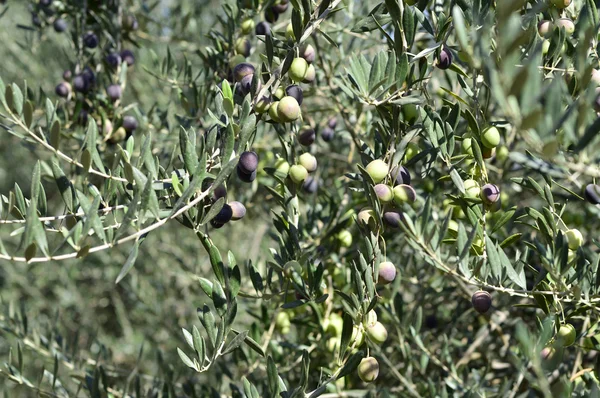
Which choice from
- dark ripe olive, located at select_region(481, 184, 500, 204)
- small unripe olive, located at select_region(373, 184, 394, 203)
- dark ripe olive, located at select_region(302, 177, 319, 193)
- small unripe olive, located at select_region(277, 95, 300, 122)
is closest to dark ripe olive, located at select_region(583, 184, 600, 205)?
dark ripe olive, located at select_region(481, 184, 500, 204)

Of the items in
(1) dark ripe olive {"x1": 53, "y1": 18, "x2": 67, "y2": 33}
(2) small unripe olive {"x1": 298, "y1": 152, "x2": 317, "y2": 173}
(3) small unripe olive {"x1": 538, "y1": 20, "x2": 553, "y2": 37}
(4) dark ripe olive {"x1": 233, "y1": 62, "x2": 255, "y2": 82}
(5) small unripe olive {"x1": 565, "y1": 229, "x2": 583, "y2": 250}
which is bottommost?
(5) small unripe olive {"x1": 565, "y1": 229, "x2": 583, "y2": 250}

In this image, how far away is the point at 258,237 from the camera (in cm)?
219

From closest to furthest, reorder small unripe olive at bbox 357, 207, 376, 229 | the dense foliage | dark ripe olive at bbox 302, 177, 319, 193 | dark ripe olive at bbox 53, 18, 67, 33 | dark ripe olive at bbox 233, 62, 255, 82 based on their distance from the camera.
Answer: the dense foliage
small unripe olive at bbox 357, 207, 376, 229
dark ripe olive at bbox 233, 62, 255, 82
dark ripe olive at bbox 302, 177, 319, 193
dark ripe olive at bbox 53, 18, 67, 33

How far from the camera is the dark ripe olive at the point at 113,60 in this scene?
43.5 inches

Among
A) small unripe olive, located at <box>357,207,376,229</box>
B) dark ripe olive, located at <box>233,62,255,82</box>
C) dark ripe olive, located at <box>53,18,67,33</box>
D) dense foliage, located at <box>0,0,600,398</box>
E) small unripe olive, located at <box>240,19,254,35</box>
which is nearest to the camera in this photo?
dense foliage, located at <box>0,0,600,398</box>

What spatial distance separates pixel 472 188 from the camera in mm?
660

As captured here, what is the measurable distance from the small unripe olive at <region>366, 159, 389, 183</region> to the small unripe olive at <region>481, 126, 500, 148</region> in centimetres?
11

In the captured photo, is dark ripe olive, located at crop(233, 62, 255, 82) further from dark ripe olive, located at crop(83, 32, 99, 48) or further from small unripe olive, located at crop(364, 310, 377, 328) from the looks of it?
dark ripe olive, located at crop(83, 32, 99, 48)

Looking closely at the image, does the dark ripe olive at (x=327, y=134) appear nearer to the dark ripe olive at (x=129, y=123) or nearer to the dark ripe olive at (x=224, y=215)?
the dark ripe olive at (x=129, y=123)

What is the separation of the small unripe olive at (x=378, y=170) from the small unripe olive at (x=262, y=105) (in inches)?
5.1

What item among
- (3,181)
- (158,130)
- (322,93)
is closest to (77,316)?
(3,181)

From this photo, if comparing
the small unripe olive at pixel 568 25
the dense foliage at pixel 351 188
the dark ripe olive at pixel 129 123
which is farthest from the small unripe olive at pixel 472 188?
the dark ripe olive at pixel 129 123

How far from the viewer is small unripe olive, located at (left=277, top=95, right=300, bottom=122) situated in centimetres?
63

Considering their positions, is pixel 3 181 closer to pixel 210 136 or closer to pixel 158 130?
pixel 158 130
